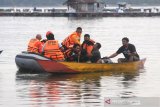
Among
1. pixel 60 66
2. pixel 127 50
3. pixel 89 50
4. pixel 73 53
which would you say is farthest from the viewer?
pixel 127 50

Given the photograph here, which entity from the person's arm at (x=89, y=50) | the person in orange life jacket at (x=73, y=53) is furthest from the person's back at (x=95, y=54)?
the person in orange life jacket at (x=73, y=53)

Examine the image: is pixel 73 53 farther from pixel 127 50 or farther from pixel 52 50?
pixel 127 50

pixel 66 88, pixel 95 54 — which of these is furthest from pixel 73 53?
pixel 66 88

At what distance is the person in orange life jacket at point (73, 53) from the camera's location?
30625mm

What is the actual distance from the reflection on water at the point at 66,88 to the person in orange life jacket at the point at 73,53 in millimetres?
988

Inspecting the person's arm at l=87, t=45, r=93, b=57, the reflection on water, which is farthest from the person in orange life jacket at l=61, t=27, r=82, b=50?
the reflection on water

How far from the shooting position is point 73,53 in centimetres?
3080

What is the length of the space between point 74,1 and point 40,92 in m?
118

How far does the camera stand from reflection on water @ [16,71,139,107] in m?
22.4

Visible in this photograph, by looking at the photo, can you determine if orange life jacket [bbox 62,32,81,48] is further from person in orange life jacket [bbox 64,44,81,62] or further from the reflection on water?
the reflection on water

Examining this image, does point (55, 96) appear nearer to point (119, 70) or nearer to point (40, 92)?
point (40, 92)

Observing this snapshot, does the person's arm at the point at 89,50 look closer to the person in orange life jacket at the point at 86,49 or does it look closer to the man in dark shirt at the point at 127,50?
the person in orange life jacket at the point at 86,49

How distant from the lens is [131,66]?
105ft

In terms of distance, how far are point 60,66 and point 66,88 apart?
167 inches
